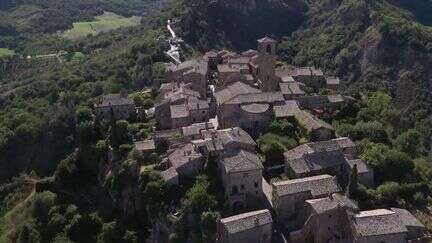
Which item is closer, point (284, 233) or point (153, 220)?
point (284, 233)

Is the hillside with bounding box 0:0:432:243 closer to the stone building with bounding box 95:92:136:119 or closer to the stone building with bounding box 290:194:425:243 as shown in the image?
the stone building with bounding box 95:92:136:119

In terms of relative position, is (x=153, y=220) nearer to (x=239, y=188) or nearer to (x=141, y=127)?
(x=239, y=188)

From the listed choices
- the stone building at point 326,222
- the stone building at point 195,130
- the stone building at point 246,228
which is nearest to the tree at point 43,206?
the stone building at point 195,130

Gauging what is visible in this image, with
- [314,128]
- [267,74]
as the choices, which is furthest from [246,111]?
[267,74]

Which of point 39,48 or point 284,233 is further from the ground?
point 284,233

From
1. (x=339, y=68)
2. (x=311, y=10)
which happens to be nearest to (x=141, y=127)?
(x=339, y=68)

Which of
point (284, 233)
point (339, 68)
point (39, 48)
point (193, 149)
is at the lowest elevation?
point (39, 48)

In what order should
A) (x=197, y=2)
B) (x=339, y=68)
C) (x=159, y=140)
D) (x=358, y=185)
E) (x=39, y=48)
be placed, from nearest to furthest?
(x=358, y=185), (x=159, y=140), (x=339, y=68), (x=197, y=2), (x=39, y=48)
